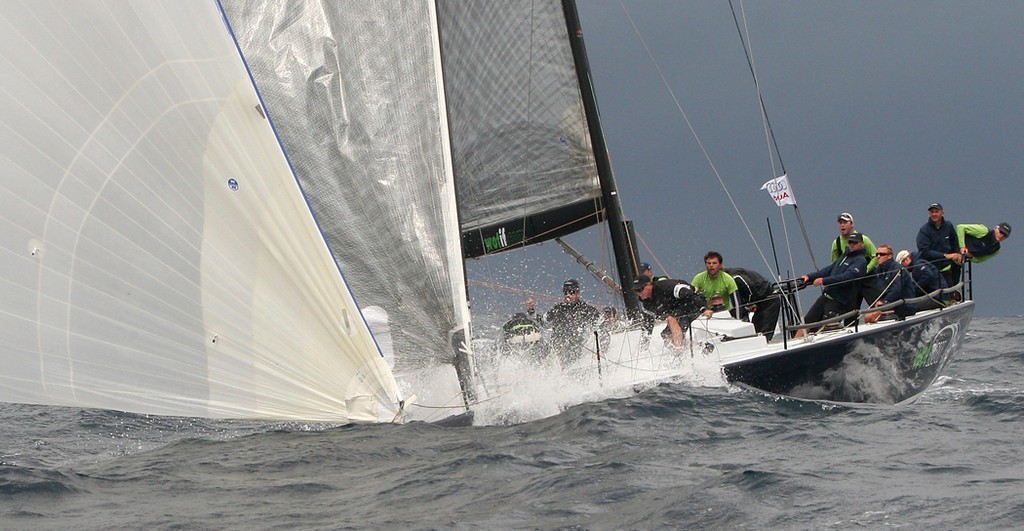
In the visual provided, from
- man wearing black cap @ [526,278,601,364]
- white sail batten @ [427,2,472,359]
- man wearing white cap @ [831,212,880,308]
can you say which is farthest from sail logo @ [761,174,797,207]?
white sail batten @ [427,2,472,359]

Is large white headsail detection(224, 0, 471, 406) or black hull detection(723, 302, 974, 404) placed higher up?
large white headsail detection(224, 0, 471, 406)

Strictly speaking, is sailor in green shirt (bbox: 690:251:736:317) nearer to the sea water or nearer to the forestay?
Result: the forestay

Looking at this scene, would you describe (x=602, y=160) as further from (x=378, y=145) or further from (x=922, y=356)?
(x=922, y=356)

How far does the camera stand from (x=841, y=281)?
1152 centimetres

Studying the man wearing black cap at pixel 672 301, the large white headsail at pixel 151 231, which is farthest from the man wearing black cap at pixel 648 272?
the large white headsail at pixel 151 231

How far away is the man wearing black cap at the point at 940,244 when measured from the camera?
495 inches

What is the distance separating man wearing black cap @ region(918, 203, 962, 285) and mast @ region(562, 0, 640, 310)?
3322 millimetres

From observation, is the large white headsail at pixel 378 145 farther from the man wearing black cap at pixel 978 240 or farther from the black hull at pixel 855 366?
the man wearing black cap at pixel 978 240

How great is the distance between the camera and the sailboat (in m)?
6.70

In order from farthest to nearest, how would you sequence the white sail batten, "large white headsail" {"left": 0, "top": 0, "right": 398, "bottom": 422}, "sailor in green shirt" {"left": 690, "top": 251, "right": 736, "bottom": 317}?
Result: 1. "sailor in green shirt" {"left": 690, "top": 251, "right": 736, "bottom": 317}
2. the white sail batten
3. "large white headsail" {"left": 0, "top": 0, "right": 398, "bottom": 422}

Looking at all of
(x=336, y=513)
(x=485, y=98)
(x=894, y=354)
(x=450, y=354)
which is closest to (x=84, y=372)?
(x=336, y=513)

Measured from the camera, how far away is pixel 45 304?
22.2ft

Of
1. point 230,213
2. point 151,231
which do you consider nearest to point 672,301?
point 230,213

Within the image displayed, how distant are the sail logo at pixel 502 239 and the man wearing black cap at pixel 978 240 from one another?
188 inches
